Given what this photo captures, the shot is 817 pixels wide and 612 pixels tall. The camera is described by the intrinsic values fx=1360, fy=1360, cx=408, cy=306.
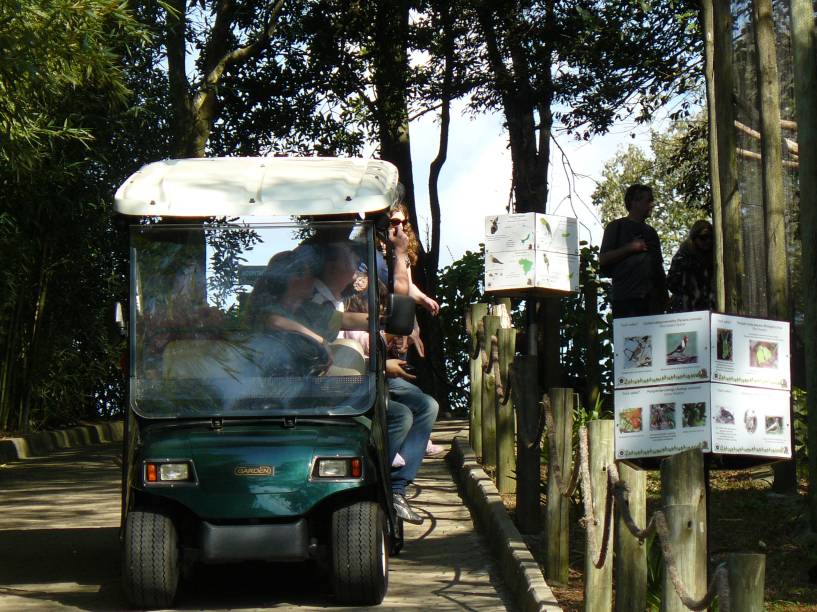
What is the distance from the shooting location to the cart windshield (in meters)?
7.16

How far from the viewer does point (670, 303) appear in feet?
39.1

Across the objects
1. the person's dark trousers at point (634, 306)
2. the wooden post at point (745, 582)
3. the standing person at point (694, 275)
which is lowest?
the wooden post at point (745, 582)

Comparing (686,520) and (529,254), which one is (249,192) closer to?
(529,254)

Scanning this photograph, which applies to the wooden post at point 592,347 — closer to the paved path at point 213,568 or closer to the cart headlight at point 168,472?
the paved path at point 213,568

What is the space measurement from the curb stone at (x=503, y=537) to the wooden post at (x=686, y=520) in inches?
68.0

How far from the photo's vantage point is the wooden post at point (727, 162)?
938 cm

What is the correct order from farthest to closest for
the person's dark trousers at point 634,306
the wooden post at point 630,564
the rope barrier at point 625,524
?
the person's dark trousers at point 634,306
the wooden post at point 630,564
the rope barrier at point 625,524

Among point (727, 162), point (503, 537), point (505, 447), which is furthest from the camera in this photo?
point (505, 447)

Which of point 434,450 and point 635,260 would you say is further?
point 434,450

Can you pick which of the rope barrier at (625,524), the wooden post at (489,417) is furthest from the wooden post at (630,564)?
the wooden post at (489,417)

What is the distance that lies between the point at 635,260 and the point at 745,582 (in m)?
7.97

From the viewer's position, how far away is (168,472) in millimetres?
6691

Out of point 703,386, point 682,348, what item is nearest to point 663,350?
point 682,348

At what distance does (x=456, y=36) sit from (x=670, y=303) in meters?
7.43
